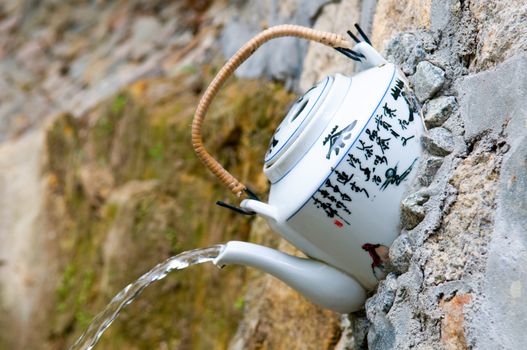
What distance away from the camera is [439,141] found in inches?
48.6

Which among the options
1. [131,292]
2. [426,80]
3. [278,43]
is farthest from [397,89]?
[278,43]

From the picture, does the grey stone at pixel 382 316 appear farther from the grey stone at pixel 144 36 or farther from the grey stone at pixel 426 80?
the grey stone at pixel 144 36

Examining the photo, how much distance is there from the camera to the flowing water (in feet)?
Answer: 5.02

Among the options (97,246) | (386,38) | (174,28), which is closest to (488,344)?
(386,38)

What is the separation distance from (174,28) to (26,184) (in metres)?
1.03

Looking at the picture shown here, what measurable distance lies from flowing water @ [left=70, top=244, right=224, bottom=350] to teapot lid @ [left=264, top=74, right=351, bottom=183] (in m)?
0.27

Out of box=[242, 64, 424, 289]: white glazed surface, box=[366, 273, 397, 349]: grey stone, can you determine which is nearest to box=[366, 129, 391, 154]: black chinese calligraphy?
box=[242, 64, 424, 289]: white glazed surface

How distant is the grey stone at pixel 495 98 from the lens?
1.06 meters

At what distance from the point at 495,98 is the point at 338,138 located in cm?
→ 28

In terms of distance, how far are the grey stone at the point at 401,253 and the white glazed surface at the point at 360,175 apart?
0.04 metres

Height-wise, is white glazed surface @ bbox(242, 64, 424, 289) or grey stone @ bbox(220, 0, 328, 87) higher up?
white glazed surface @ bbox(242, 64, 424, 289)

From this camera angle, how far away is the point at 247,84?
2.59m

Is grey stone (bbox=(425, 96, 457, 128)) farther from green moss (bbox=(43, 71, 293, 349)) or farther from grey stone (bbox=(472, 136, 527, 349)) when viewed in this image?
green moss (bbox=(43, 71, 293, 349))

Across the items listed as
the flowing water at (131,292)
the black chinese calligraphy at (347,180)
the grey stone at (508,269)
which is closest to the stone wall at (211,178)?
the grey stone at (508,269)
